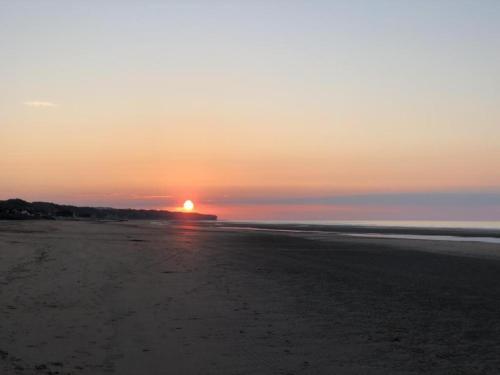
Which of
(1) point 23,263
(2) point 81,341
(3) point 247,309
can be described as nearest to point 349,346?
(3) point 247,309

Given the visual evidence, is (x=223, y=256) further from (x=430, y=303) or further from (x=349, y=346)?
(x=349, y=346)

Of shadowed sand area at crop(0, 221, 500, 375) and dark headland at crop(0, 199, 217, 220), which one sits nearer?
shadowed sand area at crop(0, 221, 500, 375)

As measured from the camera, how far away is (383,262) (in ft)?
74.5

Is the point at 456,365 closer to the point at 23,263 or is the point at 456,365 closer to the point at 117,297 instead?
the point at 117,297

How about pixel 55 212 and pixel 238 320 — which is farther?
pixel 55 212

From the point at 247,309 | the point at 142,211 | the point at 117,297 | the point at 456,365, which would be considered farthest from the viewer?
the point at 142,211

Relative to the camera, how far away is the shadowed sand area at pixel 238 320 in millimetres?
7527

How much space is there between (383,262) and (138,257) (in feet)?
33.9

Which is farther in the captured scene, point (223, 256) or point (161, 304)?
point (223, 256)

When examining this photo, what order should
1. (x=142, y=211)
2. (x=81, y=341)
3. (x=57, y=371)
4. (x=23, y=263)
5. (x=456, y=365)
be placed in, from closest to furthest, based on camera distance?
1. (x=57, y=371)
2. (x=456, y=365)
3. (x=81, y=341)
4. (x=23, y=263)
5. (x=142, y=211)

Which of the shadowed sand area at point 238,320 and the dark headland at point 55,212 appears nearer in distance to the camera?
the shadowed sand area at point 238,320

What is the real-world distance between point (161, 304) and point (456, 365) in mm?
6254

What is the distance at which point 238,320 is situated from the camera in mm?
10227

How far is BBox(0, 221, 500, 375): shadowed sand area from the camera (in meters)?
7.53
